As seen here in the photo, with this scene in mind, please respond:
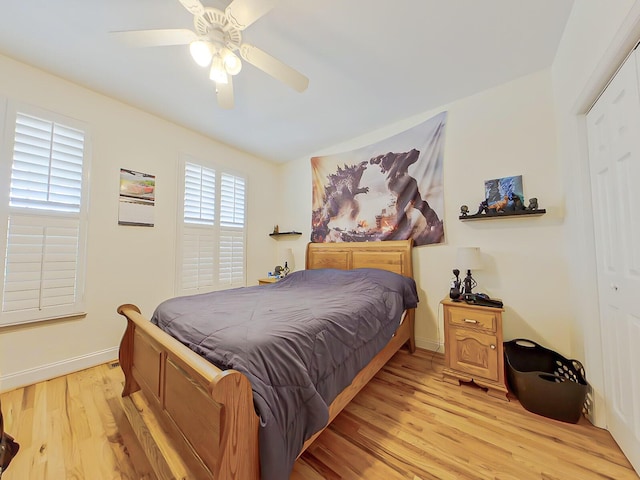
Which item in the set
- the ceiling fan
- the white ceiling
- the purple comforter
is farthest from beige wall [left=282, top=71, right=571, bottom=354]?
the ceiling fan

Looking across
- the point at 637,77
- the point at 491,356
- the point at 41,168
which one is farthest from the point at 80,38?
the point at 491,356

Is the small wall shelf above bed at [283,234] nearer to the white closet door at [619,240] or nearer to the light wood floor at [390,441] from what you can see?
the light wood floor at [390,441]

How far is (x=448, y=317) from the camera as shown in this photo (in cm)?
210

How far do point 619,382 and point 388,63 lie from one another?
2.69 m

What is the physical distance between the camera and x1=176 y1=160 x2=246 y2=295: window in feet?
10.3

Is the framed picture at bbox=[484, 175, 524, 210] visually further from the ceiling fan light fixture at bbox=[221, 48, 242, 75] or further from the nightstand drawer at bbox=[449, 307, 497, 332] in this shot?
the ceiling fan light fixture at bbox=[221, 48, 242, 75]

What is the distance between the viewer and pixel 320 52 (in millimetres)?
1967

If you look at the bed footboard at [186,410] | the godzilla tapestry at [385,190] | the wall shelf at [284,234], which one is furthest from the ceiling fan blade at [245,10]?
the wall shelf at [284,234]

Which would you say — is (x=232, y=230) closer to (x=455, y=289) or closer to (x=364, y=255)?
(x=364, y=255)

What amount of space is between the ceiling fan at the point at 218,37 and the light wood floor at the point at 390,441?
7.85 ft

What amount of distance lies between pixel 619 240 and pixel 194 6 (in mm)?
2666

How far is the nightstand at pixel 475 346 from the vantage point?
188cm

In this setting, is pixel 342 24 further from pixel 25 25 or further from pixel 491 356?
pixel 491 356

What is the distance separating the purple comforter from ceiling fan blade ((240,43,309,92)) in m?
1.67
